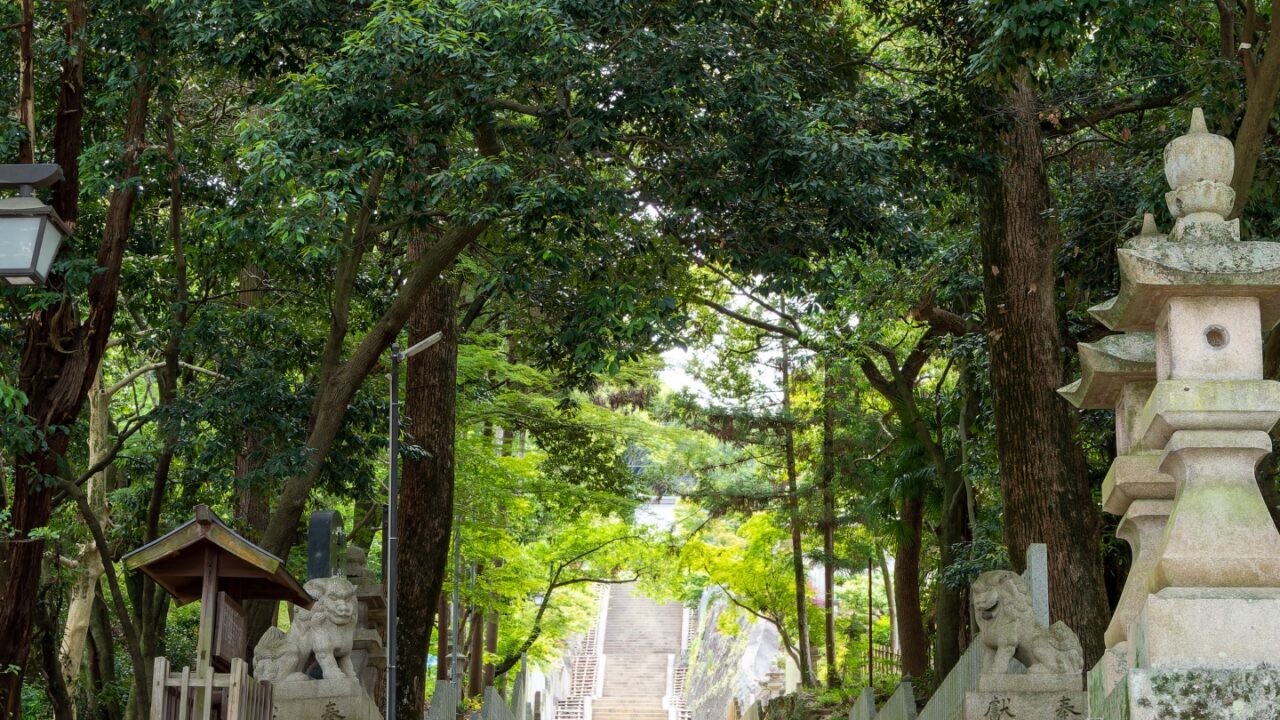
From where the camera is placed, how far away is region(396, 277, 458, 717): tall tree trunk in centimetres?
1886

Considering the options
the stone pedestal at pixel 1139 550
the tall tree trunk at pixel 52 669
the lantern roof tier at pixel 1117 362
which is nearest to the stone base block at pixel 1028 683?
the stone pedestal at pixel 1139 550

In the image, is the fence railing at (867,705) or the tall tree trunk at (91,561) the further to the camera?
the fence railing at (867,705)

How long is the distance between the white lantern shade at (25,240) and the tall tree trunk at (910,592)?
21.8 m

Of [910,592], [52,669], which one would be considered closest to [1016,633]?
[52,669]

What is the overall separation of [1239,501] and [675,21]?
840 centimetres

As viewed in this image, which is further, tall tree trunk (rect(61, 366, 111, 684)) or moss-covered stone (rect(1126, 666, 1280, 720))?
tall tree trunk (rect(61, 366, 111, 684))

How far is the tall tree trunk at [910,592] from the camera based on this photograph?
2822 centimetres

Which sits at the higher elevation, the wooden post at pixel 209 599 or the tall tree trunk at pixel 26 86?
the tall tree trunk at pixel 26 86

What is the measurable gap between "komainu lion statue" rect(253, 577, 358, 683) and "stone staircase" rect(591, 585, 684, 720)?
3371 cm

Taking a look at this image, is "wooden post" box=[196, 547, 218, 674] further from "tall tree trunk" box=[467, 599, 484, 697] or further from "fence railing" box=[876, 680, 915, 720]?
"tall tree trunk" box=[467, 599, 484, 697]

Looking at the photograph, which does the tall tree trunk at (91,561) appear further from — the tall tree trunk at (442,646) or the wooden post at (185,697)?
the tall tree trunk at (442,646)

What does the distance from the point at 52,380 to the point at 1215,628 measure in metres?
11.1

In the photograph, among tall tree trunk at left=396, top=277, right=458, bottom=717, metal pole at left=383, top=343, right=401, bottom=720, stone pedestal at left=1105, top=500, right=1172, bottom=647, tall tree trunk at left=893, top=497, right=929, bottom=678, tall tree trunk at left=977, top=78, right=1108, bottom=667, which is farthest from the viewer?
tall tree trunk at left=893, top=497, right=929, bottom=678

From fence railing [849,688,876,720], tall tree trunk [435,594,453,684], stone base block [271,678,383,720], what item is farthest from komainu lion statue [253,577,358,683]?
tall tree trunk [435,594,453,684]
